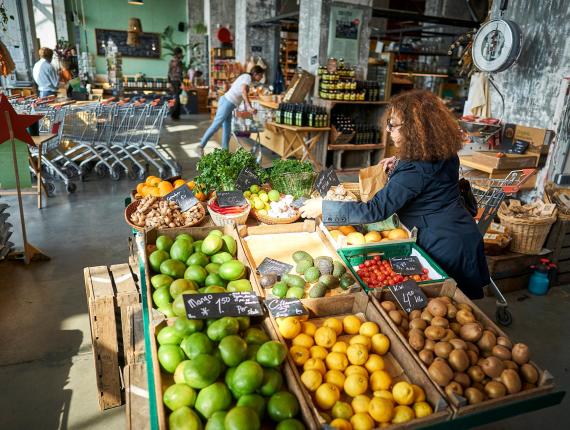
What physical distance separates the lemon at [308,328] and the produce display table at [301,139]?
5494 mm

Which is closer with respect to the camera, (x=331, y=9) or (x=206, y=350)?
(x=206, y=350)

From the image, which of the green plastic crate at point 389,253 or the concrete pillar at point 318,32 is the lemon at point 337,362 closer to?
the green plastic crate at point 389,253

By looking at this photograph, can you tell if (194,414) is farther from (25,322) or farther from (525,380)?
(25,322)

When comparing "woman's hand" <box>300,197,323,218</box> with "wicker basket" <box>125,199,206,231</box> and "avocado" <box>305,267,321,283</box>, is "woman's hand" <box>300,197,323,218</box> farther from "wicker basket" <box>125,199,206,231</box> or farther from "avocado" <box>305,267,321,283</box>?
"wicker basket" <box>125,199,206,231</box>

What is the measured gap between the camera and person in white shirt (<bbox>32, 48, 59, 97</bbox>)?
823 cm

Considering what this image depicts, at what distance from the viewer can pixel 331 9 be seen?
7.06 meters

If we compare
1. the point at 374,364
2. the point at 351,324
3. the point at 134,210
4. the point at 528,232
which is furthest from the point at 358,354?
the point at 528,232

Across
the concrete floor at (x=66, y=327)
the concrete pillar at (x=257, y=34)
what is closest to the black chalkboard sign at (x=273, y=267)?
the concrete floor at (x=66, y=327)

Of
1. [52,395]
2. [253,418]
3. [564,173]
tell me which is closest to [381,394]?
[253,418]

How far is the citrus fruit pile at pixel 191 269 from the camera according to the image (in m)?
1.79

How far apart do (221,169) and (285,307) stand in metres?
1.40

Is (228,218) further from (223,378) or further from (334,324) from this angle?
(223,378)

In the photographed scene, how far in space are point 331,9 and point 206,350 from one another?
6.87m

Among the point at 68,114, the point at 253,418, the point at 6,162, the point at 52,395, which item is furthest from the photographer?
the point at 68,114
